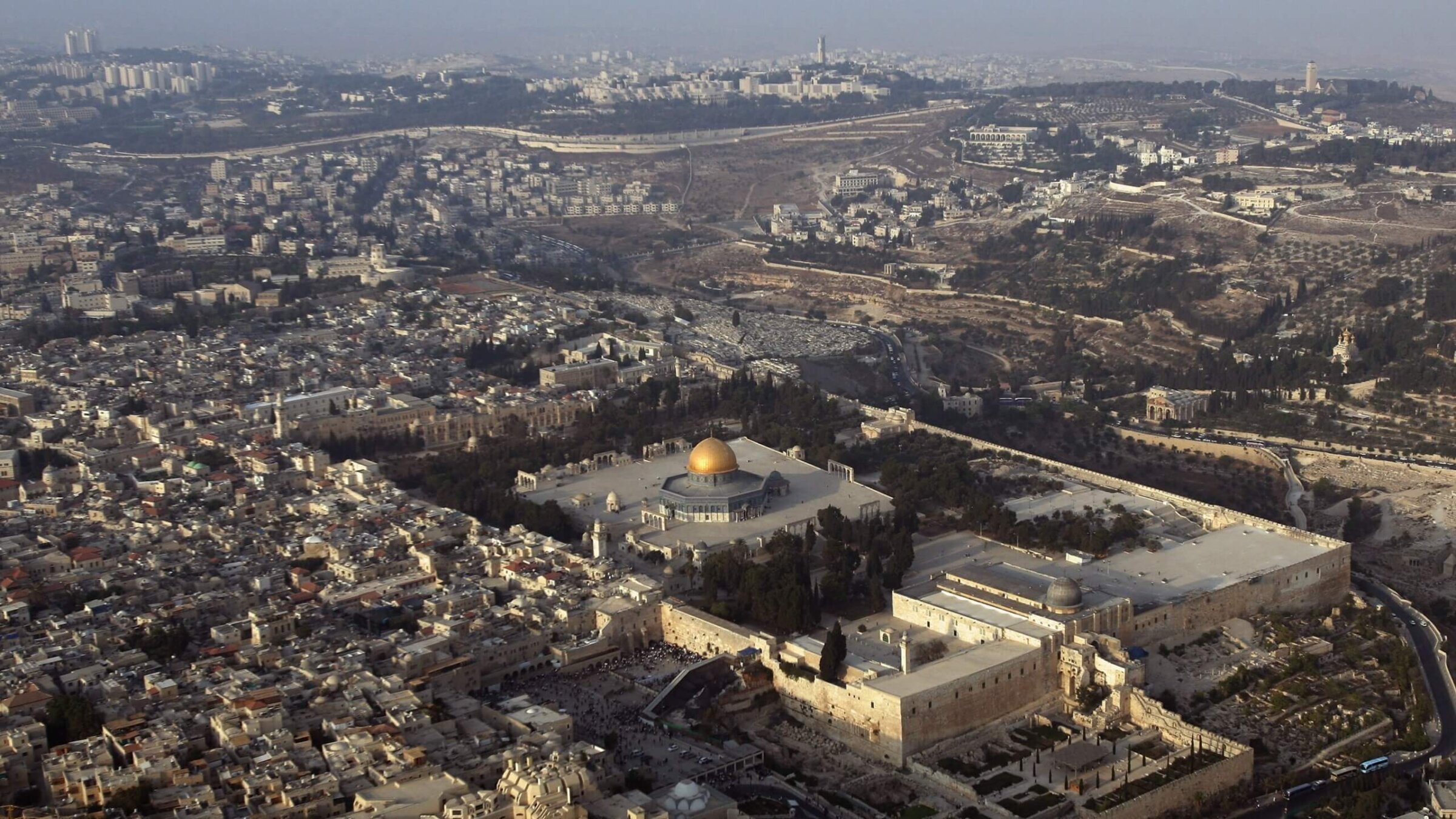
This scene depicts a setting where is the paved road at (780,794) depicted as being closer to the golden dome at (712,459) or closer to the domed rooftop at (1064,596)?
the domed rooftop at (1064,596)

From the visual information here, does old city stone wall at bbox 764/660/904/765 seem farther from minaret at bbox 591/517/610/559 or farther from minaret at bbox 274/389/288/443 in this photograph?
minaret at bbox 274/389/288/443

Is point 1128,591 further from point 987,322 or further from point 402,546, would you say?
point 987,322

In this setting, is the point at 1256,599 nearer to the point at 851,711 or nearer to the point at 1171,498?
the point at 1171,498

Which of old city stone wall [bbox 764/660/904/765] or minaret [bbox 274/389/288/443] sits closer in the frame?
old city stone wall [bbox 764/660/904/765]

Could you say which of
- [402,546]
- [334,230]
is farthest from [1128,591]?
[334,230]

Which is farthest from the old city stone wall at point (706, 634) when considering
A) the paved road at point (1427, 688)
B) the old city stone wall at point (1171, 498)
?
the old city stone wall at point (1171, 498)

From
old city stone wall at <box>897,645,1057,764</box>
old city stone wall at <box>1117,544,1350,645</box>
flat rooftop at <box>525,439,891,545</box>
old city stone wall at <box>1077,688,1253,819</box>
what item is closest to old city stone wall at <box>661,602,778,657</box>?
old city stone wall at <box>897,645,1057,764</box>
